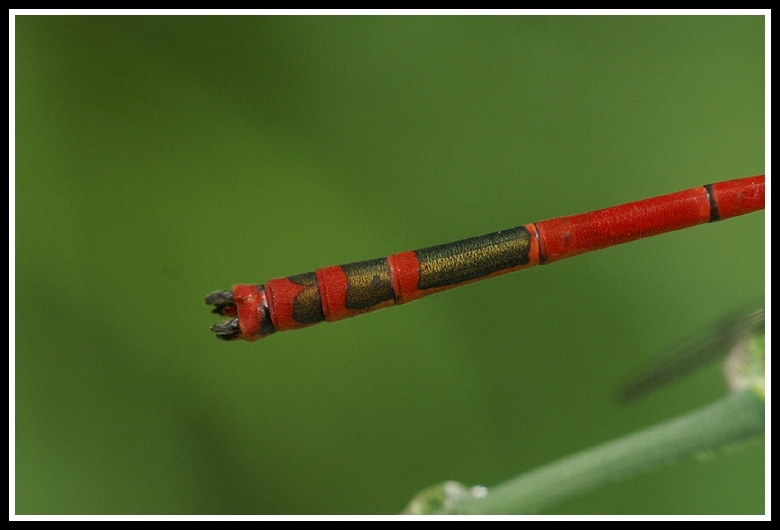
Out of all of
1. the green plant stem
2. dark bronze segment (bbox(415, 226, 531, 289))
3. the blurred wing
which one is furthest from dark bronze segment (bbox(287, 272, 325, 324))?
the blurred wing

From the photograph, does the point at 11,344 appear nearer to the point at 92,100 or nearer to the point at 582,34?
the point at 92,100

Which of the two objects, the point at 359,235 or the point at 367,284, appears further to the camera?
the point at 359,235

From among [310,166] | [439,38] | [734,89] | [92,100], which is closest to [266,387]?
[310,166]

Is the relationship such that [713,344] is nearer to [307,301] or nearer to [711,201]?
[711,201]

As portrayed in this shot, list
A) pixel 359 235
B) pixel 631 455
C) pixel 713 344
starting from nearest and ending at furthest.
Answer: pixel 631 455 → pixel 713 344 → pixel 359 235

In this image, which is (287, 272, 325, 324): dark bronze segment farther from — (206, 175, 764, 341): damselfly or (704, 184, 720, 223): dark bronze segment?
(704, 184, 720, 223): dark bronze segment

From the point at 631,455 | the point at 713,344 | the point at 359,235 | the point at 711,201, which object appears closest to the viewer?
the point at 631,455

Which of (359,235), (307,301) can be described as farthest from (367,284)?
(359,235)

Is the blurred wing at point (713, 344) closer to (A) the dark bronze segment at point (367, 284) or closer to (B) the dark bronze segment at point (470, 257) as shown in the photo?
(B) the dark bronze segment at point (470, 257)
